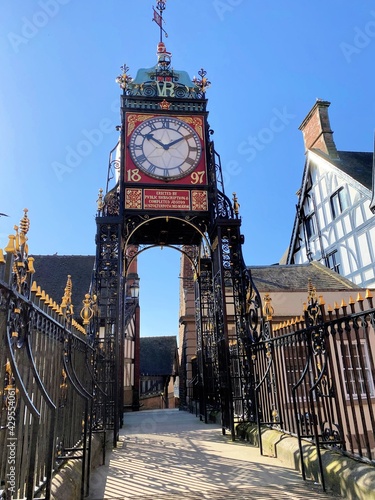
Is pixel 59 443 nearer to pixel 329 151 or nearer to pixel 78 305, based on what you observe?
pixel 78 305

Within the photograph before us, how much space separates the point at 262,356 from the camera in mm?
6430

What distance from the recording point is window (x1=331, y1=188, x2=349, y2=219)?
54.7 feet

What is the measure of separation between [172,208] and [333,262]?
1167 centimetres

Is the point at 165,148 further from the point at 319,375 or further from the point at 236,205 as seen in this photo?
the point at 319,375

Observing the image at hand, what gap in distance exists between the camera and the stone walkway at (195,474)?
3.72 m

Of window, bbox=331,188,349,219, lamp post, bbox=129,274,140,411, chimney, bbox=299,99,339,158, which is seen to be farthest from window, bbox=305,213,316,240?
lamp post, bbox=129,274,140,411

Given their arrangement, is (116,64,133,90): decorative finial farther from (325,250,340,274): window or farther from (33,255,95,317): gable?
(325,250,340,274): window

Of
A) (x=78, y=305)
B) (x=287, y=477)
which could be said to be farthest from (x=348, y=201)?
(x=287, y=477)

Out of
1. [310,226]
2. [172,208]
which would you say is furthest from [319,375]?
[310,226]

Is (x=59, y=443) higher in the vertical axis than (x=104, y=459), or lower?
higher

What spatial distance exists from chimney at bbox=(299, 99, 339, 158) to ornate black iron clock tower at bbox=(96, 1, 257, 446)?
1179cm

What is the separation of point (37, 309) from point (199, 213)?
5.97 meters

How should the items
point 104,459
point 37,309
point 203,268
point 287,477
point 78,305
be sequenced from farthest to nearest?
1. point 78,305
2. point 203,268
3. point 104,459
4. point 287,477
5. point 37,309

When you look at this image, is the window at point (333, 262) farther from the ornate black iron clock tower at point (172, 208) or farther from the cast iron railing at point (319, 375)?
the cast iron railing at point (319, 375)
